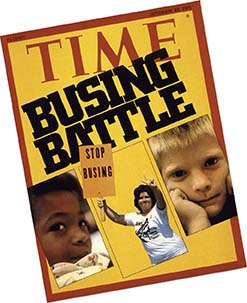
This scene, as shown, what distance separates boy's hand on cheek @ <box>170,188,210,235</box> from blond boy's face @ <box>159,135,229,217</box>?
10 mm

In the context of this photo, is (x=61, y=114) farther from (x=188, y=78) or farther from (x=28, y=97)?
(x=188, y=78)

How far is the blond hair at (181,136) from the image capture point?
123cm

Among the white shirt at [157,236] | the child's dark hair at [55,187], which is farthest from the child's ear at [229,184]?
the child's dark hair at [55,187]

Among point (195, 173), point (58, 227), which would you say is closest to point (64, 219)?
point (58, 227)

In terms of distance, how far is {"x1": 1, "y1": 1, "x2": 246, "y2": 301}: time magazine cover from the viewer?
1.22m

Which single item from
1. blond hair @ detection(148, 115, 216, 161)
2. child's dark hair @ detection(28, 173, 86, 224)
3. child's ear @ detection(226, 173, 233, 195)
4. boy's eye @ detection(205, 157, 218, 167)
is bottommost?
child's ear @ detection(226, 173, 233, 195)

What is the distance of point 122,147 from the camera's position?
1.23 metres

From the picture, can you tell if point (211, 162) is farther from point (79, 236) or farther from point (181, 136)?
point (79, 236)

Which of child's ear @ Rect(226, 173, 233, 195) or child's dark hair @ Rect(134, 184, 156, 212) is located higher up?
child's dark hair @ Rect(134, 184, 156, 212)

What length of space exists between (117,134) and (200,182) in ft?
0.63

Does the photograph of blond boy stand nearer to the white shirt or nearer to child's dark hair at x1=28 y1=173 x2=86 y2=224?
the white shirt

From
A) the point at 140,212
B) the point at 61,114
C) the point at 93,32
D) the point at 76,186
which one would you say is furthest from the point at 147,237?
the point at 93,32

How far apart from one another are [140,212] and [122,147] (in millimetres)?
136

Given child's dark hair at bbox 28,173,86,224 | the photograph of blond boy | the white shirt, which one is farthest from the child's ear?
child's dark hair at bbox 28,173,86,224
